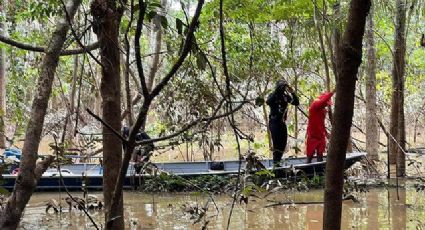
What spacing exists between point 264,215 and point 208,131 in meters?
2.08

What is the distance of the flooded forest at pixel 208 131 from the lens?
2438 millimetres

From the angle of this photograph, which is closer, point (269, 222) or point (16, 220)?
point (16, 220)

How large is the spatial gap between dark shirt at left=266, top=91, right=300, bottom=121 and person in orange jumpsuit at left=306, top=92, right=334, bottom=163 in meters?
0.44

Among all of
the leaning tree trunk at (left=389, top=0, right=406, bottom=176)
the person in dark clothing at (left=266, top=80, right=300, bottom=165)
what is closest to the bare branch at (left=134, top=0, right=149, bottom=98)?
the person in dark clothing at (left=266, top=80, right=300, bottom=165)

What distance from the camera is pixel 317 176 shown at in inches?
417

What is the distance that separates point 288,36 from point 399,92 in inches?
112

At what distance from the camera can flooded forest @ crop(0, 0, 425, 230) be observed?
244cm

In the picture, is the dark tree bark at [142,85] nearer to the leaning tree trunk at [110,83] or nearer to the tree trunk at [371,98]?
the leaning tree trunk at [110,83]

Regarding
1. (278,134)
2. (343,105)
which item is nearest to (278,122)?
(278,134)

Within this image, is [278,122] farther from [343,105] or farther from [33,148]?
[343,105]

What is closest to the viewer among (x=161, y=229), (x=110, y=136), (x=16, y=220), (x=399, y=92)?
(x=16, y=220)

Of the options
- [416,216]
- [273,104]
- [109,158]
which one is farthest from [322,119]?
[109,158]

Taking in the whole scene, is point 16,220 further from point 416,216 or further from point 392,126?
point 392,126

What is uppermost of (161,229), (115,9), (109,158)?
A: (115,9)
